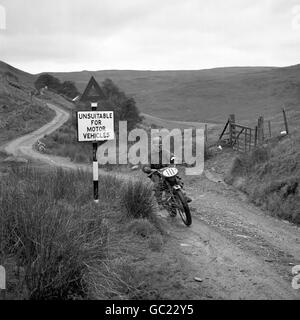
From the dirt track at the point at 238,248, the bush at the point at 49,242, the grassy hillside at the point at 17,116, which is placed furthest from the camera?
the grassy hillside at the point at 17,116

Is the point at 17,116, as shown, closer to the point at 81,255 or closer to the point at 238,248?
the point at 238,248

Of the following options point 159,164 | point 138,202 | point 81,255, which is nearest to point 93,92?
point 159,164

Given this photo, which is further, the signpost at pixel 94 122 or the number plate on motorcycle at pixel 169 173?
the number plate on motorcycle at pixel 169 173

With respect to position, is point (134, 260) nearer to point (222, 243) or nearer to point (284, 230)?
point (222, 243)

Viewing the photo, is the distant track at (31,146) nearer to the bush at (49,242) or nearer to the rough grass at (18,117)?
the rough grass at (18,117)

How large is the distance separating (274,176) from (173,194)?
454 centimetres

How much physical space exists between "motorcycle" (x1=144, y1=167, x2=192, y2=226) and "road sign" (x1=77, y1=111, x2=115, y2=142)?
1386mm

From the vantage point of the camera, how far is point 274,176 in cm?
1287

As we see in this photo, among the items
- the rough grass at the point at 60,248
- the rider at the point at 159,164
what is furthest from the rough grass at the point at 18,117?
the rough grass at the point at 60,248

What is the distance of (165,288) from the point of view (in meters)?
5.59

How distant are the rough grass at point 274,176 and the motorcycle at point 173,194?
289cm

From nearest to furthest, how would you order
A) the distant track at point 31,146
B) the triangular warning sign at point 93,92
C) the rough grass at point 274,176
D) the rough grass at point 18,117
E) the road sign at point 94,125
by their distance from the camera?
the road sign at point 94,125 → the triangular warning sign at point 93,92 → the rough grass at point 274,176 → the distant track at point 31,146 → the rough grass at point 18,117

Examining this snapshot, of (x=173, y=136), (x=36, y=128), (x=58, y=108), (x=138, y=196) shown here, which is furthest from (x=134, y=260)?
(x=58, y=108)

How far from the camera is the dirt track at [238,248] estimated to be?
19.8 ft
